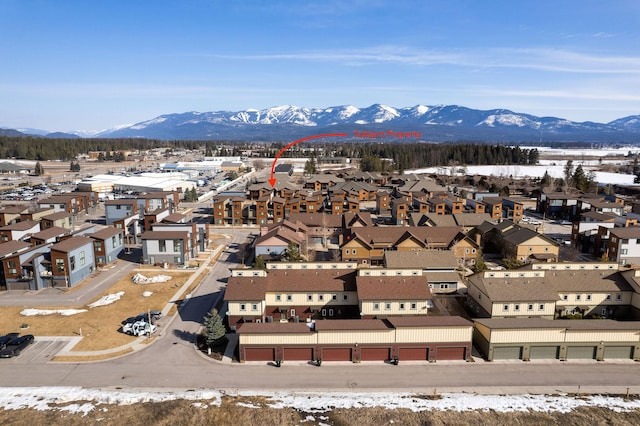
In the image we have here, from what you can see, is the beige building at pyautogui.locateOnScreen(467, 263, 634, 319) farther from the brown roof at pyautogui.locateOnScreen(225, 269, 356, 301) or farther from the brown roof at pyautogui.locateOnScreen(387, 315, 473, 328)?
the brown roof at pyautogui.locateOnScreen(225, 269, 356, 301)

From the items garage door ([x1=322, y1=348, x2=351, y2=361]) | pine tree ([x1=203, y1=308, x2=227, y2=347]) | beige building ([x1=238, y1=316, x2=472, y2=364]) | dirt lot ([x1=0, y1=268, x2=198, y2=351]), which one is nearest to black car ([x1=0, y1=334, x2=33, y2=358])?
dirt lot ([x1=0, y1=268, x2=198, y2=351])

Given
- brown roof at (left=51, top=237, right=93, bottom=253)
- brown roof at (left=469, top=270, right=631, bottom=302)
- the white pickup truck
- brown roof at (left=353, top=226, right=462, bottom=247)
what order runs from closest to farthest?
the white pickup truck
brown roof at (left=469, top=270, right=631, bottom=302)
brown roof at (left=51, top=237, right=93, bottom=253)
brown roof at (left=353, top=226, right=462, bottom=247)

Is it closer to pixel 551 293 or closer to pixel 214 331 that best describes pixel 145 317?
pixel 214 331

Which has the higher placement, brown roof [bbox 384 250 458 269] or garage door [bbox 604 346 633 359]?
brown roof [bbox 384 250 458 269]

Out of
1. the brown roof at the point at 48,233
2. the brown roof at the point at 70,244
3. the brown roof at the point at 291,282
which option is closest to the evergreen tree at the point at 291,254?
the brown roof at the point at 291,282

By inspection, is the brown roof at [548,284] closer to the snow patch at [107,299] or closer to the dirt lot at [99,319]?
the dirt lot at [99,319]

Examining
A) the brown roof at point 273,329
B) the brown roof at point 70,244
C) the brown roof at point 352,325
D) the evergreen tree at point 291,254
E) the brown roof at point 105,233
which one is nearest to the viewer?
the brown roof at point 273,329
